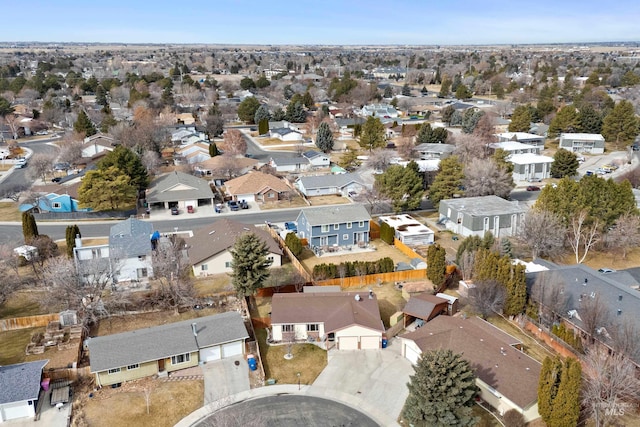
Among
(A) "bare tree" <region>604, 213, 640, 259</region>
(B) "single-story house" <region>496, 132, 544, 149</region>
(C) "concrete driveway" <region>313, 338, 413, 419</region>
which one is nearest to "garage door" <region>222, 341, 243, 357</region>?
(C) "concrete driveway" <region>313, 338, 413, 419</region>

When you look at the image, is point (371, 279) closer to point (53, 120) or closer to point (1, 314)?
point (1, 314)

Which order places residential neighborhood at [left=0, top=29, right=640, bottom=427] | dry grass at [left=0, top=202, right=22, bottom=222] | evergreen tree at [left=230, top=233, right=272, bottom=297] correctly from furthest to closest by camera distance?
dry grass at [left=0, top=202, right=22, bottom=222] < evergreen tree at [left=230, top=233, right=272, bottom=297] < residential neighborhood at [left=0, top=29, right=640, bottom=427]

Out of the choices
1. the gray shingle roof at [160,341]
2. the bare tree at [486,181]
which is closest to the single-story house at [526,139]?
the bare tree at [486,181]

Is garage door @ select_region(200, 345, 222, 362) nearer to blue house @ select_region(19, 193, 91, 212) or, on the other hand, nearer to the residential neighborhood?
the residential neighborhood

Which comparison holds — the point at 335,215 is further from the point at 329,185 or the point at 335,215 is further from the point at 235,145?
the point at 235,145

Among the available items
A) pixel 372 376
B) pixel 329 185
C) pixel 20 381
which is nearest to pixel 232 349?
pixel 372 376

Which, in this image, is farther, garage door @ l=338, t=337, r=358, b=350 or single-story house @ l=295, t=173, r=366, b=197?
single-story house @ l=295, t=173, r=366, b=197

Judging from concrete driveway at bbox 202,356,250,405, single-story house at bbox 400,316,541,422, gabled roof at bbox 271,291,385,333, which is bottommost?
concrete driveway at bbox 202,356,250,405
